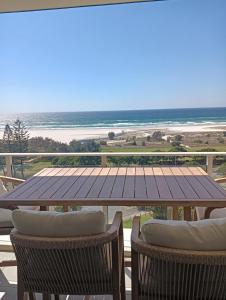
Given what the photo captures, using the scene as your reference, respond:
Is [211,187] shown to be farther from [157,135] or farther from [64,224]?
[157,135]

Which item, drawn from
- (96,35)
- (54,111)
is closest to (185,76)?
(96,35)

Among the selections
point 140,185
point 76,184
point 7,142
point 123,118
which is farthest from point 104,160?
A: point 123,118

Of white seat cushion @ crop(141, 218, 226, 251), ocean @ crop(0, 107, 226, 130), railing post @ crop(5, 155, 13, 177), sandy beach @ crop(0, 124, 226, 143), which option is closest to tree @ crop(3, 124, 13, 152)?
railing post @ crop(5, 155, 13, 177)

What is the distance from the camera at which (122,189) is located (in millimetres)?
2273

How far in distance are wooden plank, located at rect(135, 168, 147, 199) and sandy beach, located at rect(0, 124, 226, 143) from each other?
16634 millimetres

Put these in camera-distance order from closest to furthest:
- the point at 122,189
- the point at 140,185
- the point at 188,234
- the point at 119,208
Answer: the point at 188,234 → the point at 122,189 → the point at 140,185 → the point at 119,208

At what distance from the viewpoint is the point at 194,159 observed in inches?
141

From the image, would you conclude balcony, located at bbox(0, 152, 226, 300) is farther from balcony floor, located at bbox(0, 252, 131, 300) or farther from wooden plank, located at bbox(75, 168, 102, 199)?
wooden plank, located at bbox(75, 168, 102, 199)

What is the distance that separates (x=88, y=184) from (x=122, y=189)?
1.06ft

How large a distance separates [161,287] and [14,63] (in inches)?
736

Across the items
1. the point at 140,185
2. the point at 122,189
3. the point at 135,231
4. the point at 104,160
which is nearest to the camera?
the point at 135,231

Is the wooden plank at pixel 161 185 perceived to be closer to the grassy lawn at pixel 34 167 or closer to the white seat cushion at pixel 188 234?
the white seat cushion at pixel 188 234

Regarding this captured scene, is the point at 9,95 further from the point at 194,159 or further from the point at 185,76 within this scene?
the point at 194,159

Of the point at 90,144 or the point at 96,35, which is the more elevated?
the point at 96,35
